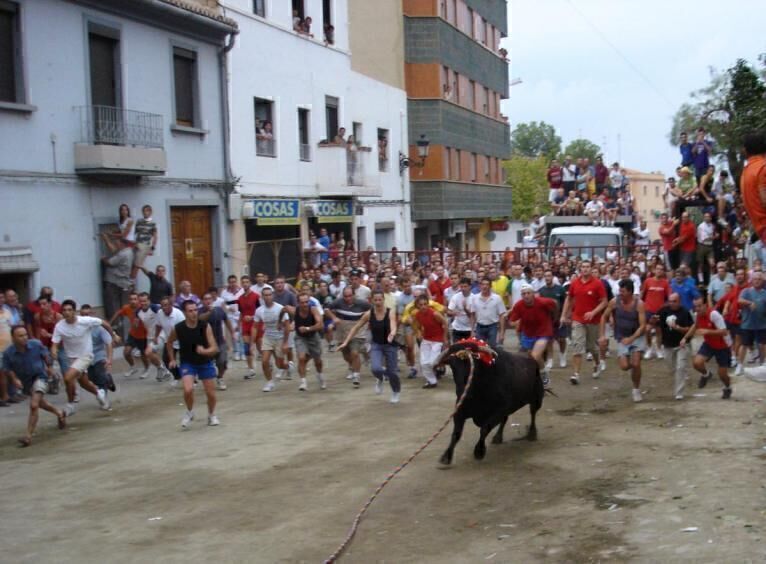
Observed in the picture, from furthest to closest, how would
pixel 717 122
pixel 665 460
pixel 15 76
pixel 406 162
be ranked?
pixel 406 162 < pixel 717 122 < pixel 15 76 < pixel 665 460

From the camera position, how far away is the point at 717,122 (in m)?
21.6

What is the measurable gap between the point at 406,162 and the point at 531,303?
72.3 feet

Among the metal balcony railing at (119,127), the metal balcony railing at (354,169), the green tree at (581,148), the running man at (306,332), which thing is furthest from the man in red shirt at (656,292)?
the green tree at (581,148)

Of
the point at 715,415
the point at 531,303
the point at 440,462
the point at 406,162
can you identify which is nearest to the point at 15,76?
the point at 531,303

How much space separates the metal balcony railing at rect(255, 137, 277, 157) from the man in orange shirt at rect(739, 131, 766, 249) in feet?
68.2

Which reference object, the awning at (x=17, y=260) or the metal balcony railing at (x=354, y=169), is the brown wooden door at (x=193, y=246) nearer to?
the awning at (x=17, y=260)

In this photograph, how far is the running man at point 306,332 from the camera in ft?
54.1

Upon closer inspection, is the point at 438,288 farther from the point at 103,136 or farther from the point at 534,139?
the point at 534,139

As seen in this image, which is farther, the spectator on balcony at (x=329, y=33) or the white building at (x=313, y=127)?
the spectator on balcony at (x=329, y=33)

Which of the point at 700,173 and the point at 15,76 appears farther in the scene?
the point at 700,173

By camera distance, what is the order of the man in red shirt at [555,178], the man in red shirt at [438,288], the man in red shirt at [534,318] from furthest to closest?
the man in red shirt at [555,178]
the man in red shirt at [438,288]
the man in red shirt at [534,318]

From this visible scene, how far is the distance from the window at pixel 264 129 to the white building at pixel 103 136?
2057 millimetres

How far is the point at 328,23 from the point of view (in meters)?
30.8

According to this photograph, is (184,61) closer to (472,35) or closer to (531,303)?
(531,303)
